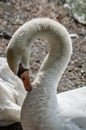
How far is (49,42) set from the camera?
2.84 m

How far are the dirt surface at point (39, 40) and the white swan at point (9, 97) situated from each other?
14 centimetres

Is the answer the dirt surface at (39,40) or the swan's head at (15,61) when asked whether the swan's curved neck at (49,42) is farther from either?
the dirt surface at (39,40)

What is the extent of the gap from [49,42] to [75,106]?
44 cm

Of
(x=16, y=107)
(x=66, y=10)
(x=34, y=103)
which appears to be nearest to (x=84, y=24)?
(x=66, y=10)

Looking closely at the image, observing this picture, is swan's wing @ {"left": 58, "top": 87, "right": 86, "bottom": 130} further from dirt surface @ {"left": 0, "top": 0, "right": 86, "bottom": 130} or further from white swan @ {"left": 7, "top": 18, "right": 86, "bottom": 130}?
dirt surface @ {"left": 0, "top": 0, "right": 86, "bottom": 130}

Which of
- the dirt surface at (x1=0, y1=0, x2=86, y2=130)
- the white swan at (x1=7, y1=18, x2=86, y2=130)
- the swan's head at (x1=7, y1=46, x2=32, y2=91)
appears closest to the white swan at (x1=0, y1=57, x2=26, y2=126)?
the dirt surface at (x1=0, y1=0, x2=86, y2=130)

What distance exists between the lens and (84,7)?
5.61 metres

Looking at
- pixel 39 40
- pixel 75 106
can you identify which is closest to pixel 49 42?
pixel 75 106

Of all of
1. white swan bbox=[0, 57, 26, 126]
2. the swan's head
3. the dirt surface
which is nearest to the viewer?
the swan's head

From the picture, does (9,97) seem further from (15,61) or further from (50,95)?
(15,61)

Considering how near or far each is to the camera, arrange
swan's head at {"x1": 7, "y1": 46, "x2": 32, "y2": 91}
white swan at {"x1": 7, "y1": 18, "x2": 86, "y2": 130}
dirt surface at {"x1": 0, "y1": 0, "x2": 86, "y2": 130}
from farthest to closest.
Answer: dirt surface at {"x1": 0, "y1": 0, "x2": 86, "y2": 130} → white swan at {"x1": 7, "y1": 18, "x2": 86, "y2": 130} → swan's head at {"x1": 7, "y1": 46, "x2": 32, "y2": 91}

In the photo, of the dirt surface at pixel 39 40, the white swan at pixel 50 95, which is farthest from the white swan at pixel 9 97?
the white swan at pixel 50 95

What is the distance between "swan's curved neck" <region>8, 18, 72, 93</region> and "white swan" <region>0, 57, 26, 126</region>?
471 mm

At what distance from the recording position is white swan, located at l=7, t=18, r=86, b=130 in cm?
275
